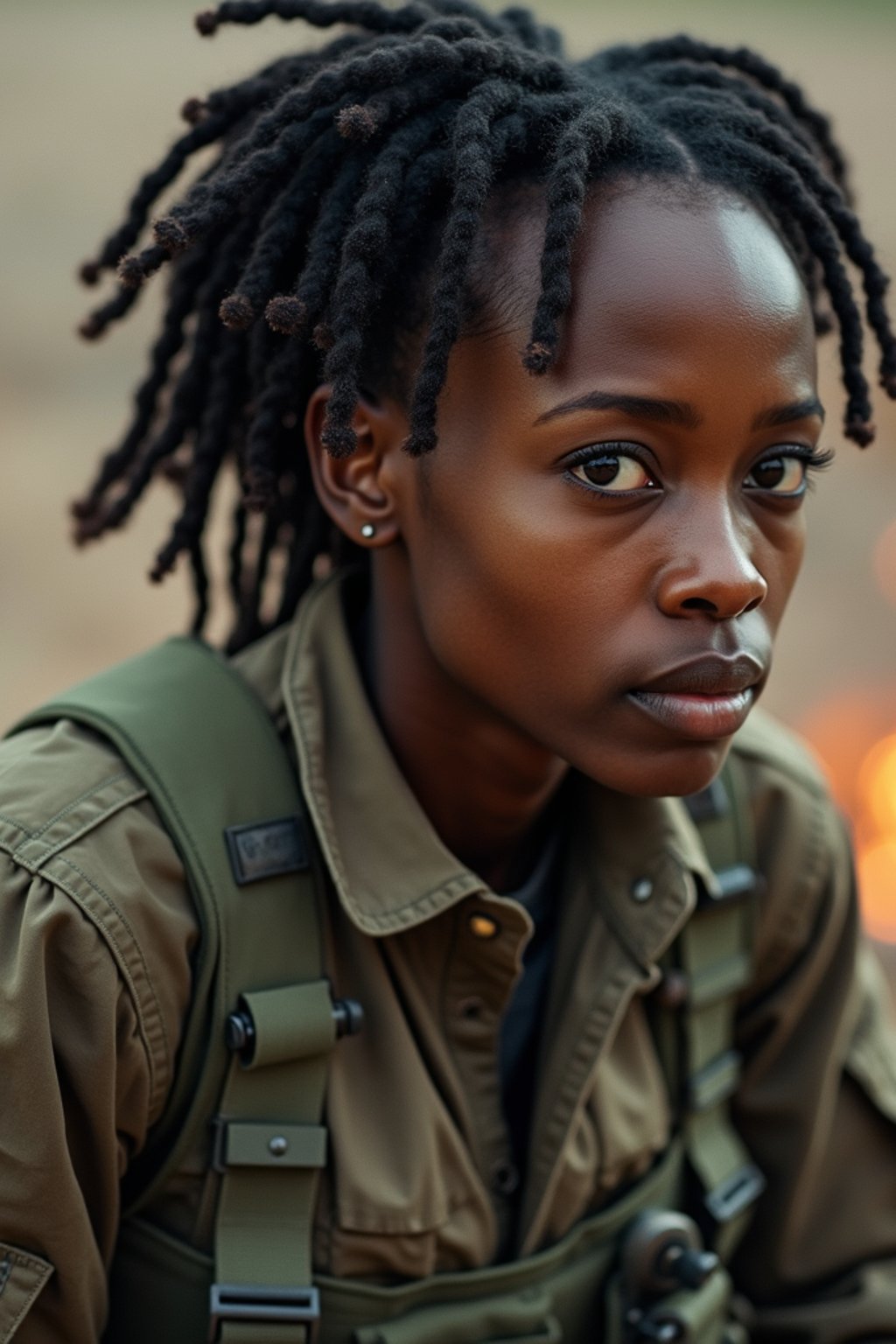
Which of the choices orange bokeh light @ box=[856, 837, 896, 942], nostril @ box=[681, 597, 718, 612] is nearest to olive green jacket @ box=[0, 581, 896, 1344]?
nostril @ box=[681, 597, 718, 612]

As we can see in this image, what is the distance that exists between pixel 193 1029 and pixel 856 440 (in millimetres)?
1167

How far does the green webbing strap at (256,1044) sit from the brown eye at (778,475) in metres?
0.73

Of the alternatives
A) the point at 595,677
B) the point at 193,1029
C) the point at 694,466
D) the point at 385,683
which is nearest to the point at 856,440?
the point at 694,466

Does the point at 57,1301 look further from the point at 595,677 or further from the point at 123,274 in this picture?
the point at 123,274

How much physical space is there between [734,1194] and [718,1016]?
0.27 meters

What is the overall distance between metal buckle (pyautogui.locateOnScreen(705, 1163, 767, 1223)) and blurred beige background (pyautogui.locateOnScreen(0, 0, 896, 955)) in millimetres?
1245

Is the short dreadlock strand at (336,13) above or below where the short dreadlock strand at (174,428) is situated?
above

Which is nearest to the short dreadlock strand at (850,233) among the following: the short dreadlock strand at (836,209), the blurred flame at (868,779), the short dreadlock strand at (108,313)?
the short dreadlock strand at (836,209)

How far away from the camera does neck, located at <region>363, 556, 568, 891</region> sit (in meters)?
2.20

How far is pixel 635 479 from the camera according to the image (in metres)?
1.87

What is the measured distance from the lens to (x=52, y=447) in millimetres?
7062

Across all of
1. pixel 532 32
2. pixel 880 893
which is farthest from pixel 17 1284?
pixel 880 893

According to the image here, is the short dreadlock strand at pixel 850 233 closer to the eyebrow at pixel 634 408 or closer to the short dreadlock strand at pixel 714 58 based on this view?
the short dreadlock strand at pixel 714 58

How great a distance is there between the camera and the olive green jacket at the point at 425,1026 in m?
1.82
